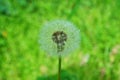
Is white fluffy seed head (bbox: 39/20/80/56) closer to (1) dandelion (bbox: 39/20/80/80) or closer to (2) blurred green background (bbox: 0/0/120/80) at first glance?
(1) dandelion (bbox: 39/20/80/80)

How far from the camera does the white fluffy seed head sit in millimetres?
1615

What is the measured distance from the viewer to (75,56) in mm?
2449

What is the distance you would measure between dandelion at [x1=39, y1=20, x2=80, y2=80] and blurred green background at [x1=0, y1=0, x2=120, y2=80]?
500 mm

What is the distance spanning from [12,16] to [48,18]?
230 mm

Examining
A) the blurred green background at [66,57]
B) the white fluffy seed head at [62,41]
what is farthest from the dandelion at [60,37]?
the blurred green background at [66,57]

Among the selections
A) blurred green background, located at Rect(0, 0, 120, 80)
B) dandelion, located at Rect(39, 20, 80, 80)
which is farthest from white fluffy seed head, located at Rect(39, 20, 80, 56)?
blurred green background, located at Rect(0, 0, 120, 80)

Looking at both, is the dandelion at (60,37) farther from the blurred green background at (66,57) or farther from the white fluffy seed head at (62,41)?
the blurred green background at (66,57)

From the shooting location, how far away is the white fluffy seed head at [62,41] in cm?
162

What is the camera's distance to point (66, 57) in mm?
2438

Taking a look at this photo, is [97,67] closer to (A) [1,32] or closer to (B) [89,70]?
(B) [89,70]

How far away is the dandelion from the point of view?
161cm

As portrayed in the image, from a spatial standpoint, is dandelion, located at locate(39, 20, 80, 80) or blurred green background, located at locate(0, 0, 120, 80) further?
blurred green background, located at locate(0, 0, 120, 80)

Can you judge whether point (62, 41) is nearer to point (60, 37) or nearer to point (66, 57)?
point (60, 37)

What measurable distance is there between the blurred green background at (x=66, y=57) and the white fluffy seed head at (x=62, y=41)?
A: 50 centimetres
